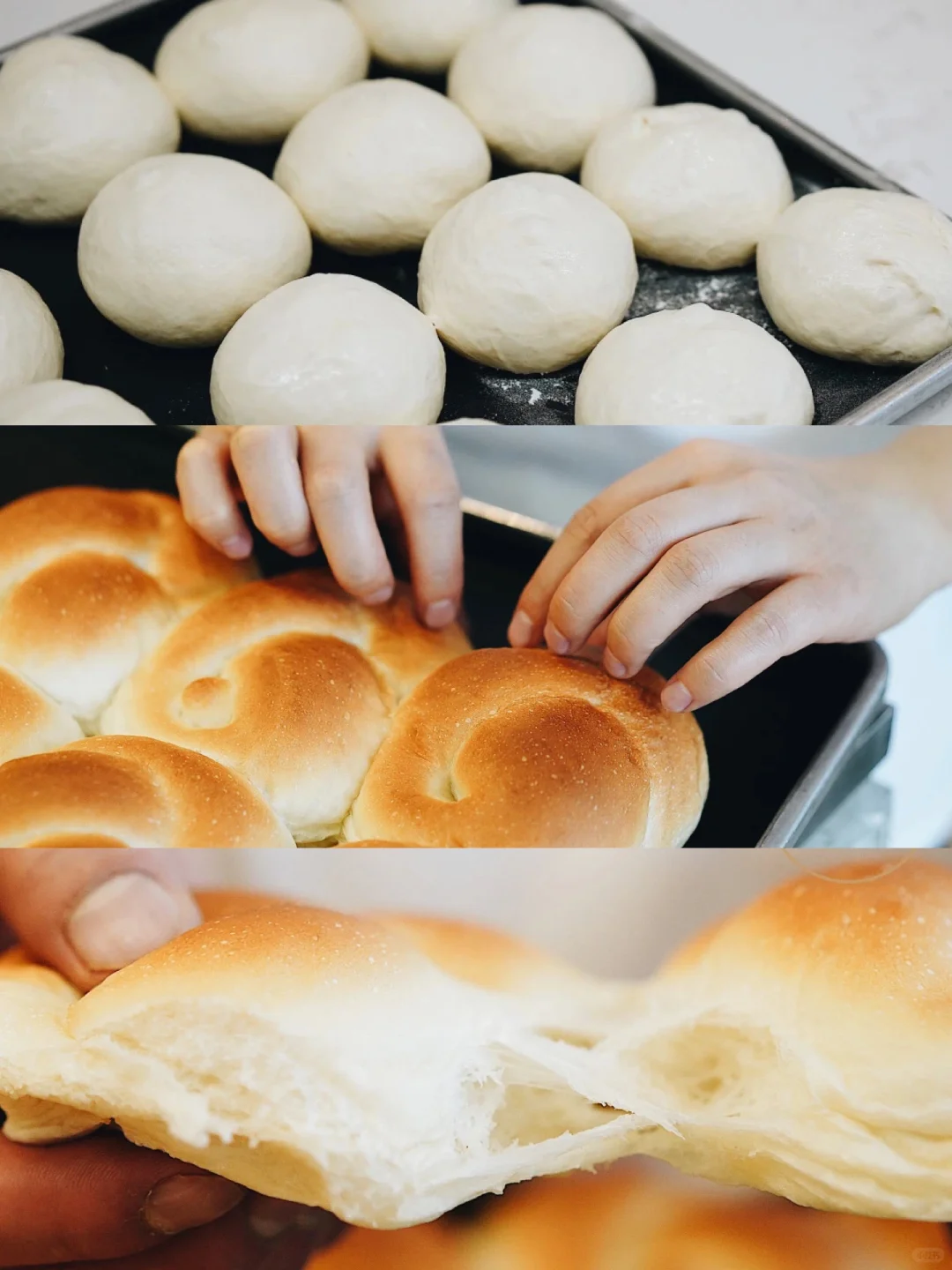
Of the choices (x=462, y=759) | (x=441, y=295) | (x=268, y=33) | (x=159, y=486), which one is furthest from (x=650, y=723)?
(x=268, y=33)

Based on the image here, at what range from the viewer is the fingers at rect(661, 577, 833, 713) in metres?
0.62

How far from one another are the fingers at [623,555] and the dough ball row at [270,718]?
0.03m

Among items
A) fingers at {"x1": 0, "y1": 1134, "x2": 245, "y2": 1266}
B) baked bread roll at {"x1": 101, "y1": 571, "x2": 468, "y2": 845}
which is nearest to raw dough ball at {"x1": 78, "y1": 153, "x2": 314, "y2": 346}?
baked bread roll at {"x1": 101, "y1": 571, "x2": 468, "y2": 845}

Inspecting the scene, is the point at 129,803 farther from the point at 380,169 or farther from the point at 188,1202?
the point at 380,169

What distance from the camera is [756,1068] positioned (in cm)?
54

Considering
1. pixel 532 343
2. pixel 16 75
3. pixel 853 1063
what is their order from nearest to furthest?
pixel 853 1063, pixel 532 343, pixel 16 75

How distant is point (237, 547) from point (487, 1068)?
0.34 m

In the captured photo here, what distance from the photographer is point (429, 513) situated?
Result: 666 millimetres

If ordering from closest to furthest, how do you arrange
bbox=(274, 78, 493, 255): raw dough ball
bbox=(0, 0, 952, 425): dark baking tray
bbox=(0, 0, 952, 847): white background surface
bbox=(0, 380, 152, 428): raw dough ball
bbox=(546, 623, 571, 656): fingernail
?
1. bbox=(546, 623, 571, 656): fingernail
2. bbox=(0, 380, 152, 428): raw dough ball
3. bbox=(0, 0, 952, 425): dark baking tray
4. bbox=(274, 78, 493, 255): raw dough ball
5. bbox=(0, 0, 952, 847): white background surface

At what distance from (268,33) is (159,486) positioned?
0.66 m

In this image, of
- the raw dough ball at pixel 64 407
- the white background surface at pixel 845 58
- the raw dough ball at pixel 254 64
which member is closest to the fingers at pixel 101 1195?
the raw dough ball at pixel 64 407

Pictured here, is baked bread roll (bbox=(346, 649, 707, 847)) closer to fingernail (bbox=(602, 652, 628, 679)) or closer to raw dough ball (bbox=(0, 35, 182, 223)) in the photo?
fingernail (bbox=(602, 652, 628, 679))

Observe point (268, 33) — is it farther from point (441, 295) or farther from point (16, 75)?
point (441, 295)

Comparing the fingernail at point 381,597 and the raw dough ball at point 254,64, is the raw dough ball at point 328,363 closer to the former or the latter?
the fingernail at point 381,597
